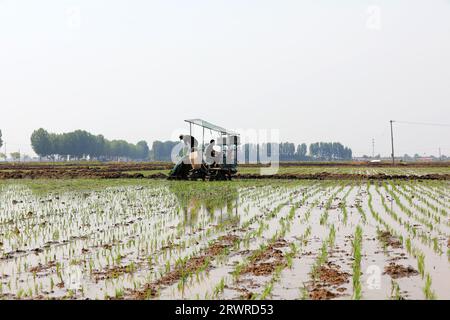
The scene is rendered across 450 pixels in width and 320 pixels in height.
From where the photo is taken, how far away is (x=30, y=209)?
14.9 m

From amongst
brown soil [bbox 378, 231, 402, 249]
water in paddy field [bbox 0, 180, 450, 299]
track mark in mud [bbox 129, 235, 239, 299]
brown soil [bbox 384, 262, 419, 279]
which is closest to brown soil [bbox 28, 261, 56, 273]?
water in paddy field [bbox 0, 180, 450, 299]

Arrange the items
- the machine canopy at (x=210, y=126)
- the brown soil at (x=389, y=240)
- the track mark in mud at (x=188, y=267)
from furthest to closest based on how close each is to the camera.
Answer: the machine canopy at (x=210, y=126) < the brown soil at (x=389, y=240) < the track mark in mud at (x=188, y=267)

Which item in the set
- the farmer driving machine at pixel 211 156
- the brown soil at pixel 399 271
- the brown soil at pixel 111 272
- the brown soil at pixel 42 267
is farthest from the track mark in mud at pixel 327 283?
the farmer driving machine at pixel 211 156

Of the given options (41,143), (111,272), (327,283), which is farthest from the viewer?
(41,143)

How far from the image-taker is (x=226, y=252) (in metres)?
7.95

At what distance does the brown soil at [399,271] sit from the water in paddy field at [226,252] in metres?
0.01

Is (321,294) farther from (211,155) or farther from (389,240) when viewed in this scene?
(211,155)

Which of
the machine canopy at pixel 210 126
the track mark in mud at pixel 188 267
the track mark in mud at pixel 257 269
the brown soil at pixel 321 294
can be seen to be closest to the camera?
the brown soil at pixel 321 294

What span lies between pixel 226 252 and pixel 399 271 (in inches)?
116

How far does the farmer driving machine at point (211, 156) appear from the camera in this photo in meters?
24.7

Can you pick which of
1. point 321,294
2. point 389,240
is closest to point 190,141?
point 389,240

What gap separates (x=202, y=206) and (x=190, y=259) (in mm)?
7679

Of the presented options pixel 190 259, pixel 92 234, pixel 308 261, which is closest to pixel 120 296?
pixel 190 259

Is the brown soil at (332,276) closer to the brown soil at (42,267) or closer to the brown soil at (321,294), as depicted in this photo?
the brown soil at (321,294)
